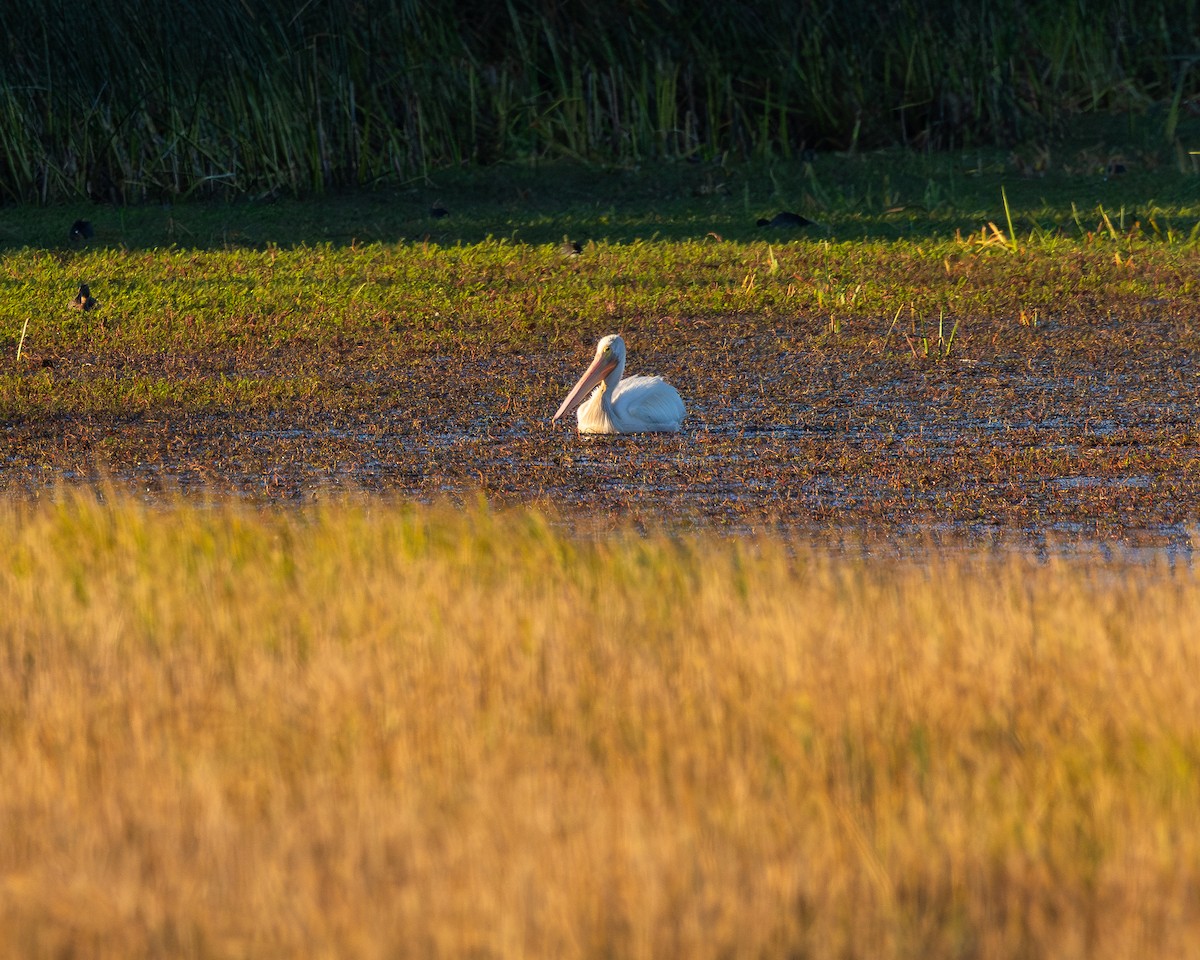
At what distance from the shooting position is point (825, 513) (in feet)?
22.2

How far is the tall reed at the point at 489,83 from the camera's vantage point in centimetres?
1501

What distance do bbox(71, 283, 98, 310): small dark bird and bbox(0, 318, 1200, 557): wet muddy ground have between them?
107 cm

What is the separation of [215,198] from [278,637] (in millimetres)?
11160

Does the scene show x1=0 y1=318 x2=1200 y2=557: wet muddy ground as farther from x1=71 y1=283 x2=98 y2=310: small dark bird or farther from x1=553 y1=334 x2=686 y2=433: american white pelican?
x1=71 y1=283 x2=98 y2=310: small dark bird

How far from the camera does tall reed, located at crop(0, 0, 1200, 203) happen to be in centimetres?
1501

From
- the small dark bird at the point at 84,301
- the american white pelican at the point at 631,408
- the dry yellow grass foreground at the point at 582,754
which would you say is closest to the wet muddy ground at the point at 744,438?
the american white pelican at the point at 631,408

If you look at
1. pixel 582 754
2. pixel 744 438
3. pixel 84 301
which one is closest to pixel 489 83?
pixel 84 301

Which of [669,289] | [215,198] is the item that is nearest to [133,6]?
[215,198]

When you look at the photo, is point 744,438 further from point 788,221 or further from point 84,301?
point 788,221

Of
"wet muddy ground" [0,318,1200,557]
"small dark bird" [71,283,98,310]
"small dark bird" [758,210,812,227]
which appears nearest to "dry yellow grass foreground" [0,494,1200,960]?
"wet muddy ground" [0,318,1200,557]

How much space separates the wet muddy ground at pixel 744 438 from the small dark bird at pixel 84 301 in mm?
1070

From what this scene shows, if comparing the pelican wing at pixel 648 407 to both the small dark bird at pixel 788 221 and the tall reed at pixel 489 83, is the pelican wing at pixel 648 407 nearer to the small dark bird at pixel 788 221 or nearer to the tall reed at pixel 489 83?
the small dark bird at pixel 788 221

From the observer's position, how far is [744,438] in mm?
8289

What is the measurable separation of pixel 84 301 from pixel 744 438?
4.74m
